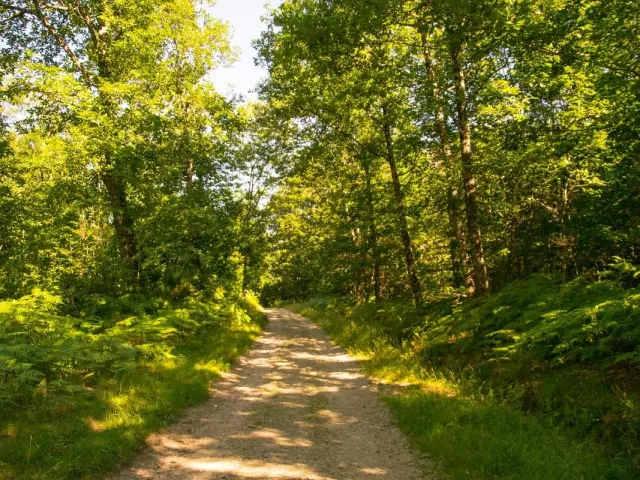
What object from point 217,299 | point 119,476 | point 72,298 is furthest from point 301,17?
point 217,299

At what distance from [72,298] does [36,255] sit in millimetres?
4893

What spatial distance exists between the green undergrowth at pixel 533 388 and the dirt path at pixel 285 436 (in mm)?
677

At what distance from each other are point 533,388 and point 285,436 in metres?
4.28

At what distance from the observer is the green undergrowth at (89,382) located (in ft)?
17.5

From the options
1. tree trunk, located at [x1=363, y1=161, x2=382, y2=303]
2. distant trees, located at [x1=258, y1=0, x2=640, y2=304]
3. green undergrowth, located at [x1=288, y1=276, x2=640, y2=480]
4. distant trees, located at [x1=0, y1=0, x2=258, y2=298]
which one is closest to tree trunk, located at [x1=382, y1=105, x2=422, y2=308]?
distant trees, located at [x1=258, y1=0, x2=640, y2=304]

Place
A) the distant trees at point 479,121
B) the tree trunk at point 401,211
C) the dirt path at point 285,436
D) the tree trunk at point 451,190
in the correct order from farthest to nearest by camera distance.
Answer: the tree trunk at point 401,211
the tree trunk at point 451,190
the distant trees at point 479,121
the dirt path at point 285,436

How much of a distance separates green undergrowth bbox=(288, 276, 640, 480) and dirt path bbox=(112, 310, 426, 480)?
68 cm

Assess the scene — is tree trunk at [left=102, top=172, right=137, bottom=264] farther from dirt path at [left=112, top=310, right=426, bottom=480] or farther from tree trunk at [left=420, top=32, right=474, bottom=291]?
tree trunk at [left=420, top=32, right=474, bottom=291]

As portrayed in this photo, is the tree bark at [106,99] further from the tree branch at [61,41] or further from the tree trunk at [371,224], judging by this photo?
the tree trunk at [371,224]

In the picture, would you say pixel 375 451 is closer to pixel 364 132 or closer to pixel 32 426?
pixel 32 426

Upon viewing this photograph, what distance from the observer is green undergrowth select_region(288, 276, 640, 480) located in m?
4.96

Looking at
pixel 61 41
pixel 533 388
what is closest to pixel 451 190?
pixel 533 388

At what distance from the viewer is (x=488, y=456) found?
5.14 metres

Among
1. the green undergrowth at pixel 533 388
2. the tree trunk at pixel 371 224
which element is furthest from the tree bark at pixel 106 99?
the green undergrowth at pixel 533 388
